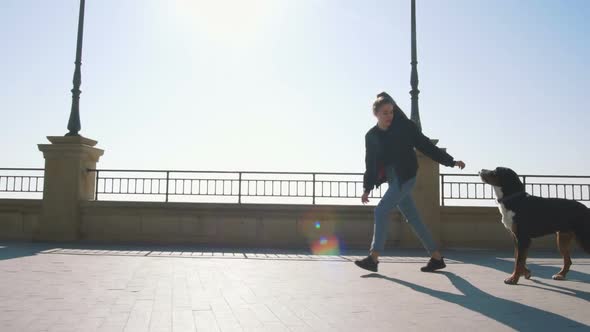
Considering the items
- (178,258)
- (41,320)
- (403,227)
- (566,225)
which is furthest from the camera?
(403,227)

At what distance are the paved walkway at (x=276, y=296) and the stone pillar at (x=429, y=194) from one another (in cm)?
266

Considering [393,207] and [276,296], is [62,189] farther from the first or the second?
[276,296]

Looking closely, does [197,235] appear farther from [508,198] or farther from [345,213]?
[508,198]

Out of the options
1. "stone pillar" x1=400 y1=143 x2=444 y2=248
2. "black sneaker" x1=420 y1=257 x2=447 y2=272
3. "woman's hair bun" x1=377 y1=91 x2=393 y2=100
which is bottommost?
"black sneaker" x1=420 y1=257 x2=447 y2=272

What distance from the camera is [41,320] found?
342 centimetres

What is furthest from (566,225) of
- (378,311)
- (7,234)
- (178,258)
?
(7,234)

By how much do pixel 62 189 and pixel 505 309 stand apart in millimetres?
8972

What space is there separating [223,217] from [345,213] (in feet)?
7.65

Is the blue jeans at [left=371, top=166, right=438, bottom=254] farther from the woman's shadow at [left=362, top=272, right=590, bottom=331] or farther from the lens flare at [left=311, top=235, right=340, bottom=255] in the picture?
the lens flare at [left=311, top=235, right=340, bottom=255]

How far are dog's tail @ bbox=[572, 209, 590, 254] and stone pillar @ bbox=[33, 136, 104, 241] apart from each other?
28.5ft

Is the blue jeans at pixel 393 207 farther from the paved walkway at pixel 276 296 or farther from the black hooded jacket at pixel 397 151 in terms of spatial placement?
the paved walkway at pixel 276 296

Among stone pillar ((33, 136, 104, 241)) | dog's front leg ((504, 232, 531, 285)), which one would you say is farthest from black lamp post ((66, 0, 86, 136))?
dog's front leg ((504, 232, 531, 285))

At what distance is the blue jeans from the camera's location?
579cm

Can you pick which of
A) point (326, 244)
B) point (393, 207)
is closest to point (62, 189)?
point (326, 244)
